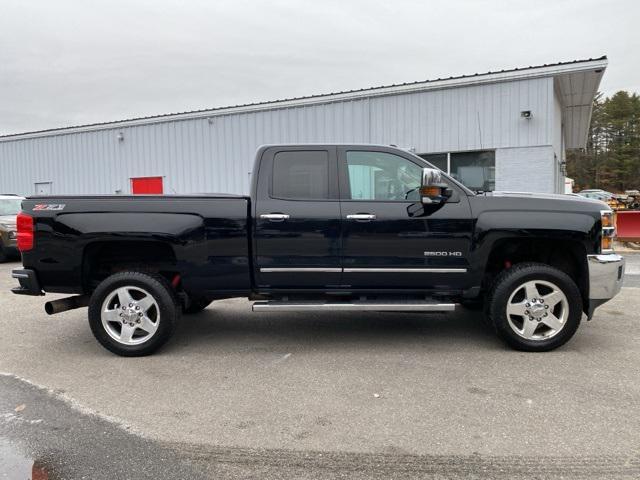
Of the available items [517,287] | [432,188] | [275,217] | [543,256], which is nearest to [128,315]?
[275,217]

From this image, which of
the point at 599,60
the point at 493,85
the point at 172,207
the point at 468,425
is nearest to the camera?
the point at 468,425

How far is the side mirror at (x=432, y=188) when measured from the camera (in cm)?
440

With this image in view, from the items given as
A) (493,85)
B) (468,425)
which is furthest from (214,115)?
(468,425)

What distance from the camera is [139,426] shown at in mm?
→ 3342

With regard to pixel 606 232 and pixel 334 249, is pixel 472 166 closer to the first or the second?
pixel 606 232

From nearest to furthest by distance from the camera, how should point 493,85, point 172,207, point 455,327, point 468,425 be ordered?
1. point 468,425
2. point 172,207
3. point 455,327
4. point 493,85

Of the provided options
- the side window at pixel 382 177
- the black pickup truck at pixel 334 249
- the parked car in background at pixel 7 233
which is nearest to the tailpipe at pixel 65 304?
the black pickup truck at pixel 334 249

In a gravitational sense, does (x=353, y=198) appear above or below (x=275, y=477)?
above

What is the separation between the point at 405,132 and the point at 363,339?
1029 centimetres

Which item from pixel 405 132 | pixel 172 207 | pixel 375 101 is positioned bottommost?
pixel 172 207

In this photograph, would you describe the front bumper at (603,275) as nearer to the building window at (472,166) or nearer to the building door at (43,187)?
the building window at (472,166)

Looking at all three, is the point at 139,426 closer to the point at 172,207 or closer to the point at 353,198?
the point at 172,207

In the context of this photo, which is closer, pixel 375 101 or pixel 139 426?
pixel 139 426

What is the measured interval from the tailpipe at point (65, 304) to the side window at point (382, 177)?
2833mm
